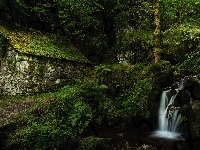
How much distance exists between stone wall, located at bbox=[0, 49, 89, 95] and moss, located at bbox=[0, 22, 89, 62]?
339 mm

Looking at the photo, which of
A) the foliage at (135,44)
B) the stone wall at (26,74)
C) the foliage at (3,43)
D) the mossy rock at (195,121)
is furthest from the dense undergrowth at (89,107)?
the foliage at (3,43)

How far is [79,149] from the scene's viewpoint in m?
10.2

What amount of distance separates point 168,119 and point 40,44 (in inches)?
298

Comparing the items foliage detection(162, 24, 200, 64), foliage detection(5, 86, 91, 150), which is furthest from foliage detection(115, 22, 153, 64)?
foliage detection(5, 86, 91, 150)

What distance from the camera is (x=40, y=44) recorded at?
15.5m

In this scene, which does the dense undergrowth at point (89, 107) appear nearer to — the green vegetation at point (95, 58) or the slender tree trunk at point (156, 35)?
the green vegetation at point (95, 58)

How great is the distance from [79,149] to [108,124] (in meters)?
2.12

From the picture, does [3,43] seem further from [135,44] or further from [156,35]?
[156,35]

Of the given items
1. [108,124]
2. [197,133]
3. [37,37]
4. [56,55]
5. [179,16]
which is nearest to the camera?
[197,133]

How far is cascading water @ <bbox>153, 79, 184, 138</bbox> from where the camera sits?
1113 cm

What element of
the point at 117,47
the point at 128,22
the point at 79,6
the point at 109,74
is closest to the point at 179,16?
the point at 128,22

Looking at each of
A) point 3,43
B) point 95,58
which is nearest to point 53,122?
point 3,43

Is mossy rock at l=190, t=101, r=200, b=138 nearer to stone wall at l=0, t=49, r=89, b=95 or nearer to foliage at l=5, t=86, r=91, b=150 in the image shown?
foliage at l=5, t=86, r=91, b=150

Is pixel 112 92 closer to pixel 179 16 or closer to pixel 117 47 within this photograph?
pixel 117 47
